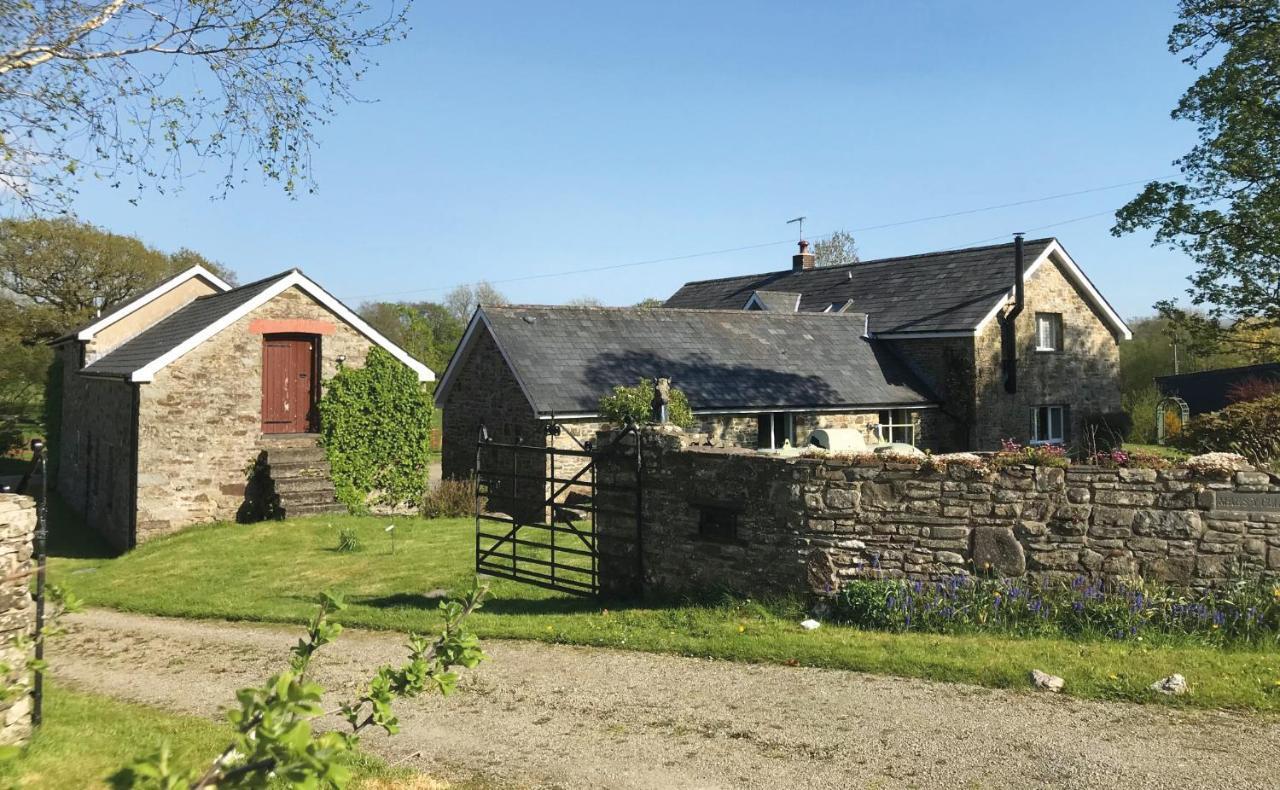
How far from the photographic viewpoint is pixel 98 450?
22906 mm

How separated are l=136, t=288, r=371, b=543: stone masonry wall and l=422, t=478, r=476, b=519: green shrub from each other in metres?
4.22

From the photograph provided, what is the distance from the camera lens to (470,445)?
2356 centimetres

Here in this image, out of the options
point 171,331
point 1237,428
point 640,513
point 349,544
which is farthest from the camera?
point 171,331

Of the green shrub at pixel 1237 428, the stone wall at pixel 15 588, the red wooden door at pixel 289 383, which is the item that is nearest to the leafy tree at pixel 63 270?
the red wooden door at pixel 289 383

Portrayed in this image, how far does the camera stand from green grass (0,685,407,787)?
223 inches

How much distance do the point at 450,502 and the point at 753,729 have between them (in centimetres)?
1536

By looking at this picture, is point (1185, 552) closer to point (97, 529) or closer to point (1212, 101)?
→ point (1212, 101)

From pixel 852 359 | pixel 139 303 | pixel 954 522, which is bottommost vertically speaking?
pixel 954 522

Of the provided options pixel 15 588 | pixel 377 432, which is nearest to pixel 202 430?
pixel 377 432

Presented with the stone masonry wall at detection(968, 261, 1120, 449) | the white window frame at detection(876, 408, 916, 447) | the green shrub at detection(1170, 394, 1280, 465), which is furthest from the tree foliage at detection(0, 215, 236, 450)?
the green shrub at detection(1170, 394, 1280, 465)

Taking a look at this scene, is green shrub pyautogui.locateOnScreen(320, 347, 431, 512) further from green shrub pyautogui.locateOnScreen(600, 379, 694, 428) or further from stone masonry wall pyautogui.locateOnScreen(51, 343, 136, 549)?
green shrub pyautogui.locateOnScreen(600, 379, 694, 428)

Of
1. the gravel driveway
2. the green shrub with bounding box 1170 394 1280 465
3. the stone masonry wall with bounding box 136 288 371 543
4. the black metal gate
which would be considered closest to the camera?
the gravel driveway

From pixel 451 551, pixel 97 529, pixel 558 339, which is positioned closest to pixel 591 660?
pixel 451 551

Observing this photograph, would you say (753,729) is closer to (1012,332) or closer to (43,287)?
(1012,332)
